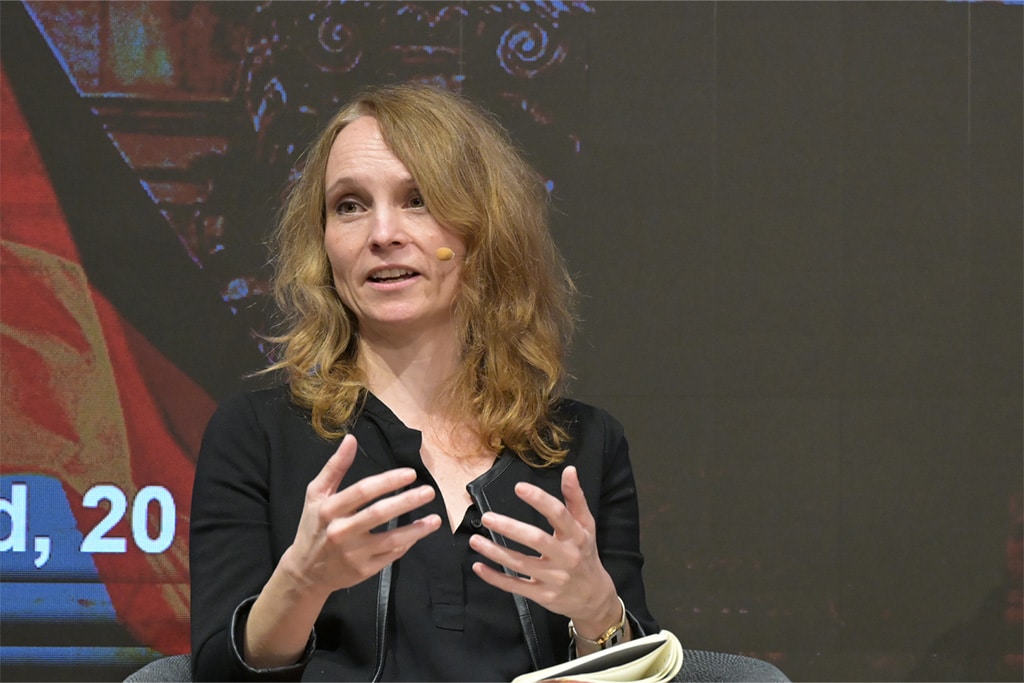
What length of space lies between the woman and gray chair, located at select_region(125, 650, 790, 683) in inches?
3.9

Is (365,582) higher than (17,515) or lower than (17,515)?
higher

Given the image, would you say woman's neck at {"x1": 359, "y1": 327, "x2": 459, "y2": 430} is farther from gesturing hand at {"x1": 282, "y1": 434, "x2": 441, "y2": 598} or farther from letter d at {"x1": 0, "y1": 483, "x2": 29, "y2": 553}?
letter d at {"x1": 0, "y1": 483, "x2": 29, "y2": 553}

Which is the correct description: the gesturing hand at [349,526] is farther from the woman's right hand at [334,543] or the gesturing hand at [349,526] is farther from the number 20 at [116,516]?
the number 20 at [116,516]

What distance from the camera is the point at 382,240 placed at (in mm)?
1586

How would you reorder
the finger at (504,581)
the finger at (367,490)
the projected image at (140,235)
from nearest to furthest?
the finger at (367,490) → the finger at (504,581) → the projected image at (140,235)

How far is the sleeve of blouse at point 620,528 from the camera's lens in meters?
1.64

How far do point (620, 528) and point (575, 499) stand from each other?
41cm

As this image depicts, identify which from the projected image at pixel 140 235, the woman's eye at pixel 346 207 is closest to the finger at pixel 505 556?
the woman's eye at pixel 346 207

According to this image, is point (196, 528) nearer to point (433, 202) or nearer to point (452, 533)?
point (452, 533)

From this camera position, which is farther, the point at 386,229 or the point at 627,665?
the point at 386,229

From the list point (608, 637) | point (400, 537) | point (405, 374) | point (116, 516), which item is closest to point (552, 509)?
point (400, 537)

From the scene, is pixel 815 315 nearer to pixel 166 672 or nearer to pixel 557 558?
pixel 557 558

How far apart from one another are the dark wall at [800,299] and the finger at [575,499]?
1.17m

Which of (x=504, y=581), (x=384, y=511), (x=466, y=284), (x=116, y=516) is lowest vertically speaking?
(x=116, y=516)
